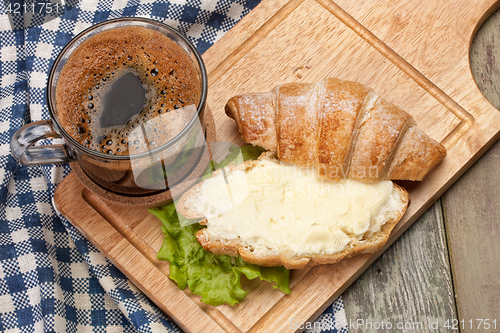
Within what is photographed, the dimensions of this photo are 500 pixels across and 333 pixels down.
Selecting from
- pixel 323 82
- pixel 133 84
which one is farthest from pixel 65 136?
pixel 323 82

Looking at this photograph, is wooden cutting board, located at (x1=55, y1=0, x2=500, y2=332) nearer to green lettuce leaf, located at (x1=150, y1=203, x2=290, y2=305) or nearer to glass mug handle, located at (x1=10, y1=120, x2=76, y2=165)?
green lettuce leaf, located at (x1=150, y1=203, x2=290, y2=305)

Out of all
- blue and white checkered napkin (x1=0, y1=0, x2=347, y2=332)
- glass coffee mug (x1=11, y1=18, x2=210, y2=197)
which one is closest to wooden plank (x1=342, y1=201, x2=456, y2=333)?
blue and white checkered napkin (x1=0, y1=0, x2=347, y2=332)

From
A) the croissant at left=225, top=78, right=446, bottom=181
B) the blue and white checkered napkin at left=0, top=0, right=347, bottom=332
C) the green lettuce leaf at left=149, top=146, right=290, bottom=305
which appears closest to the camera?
the croissant at left=225, top=78, right=446, bottom=181

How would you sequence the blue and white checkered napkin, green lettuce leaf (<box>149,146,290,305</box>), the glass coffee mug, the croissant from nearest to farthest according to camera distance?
1. the glass coffee mug
2. the croissant
3. green lettuce leaf (<box>149,146,290,305</box>)
4. the blue and white checkered napkin

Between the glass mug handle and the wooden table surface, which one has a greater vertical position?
the glass mug handle

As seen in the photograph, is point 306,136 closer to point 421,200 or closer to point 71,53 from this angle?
point 421,200

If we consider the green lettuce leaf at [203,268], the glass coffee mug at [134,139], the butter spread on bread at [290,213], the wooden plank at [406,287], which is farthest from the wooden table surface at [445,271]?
the glass coffee mug at [134,139]
